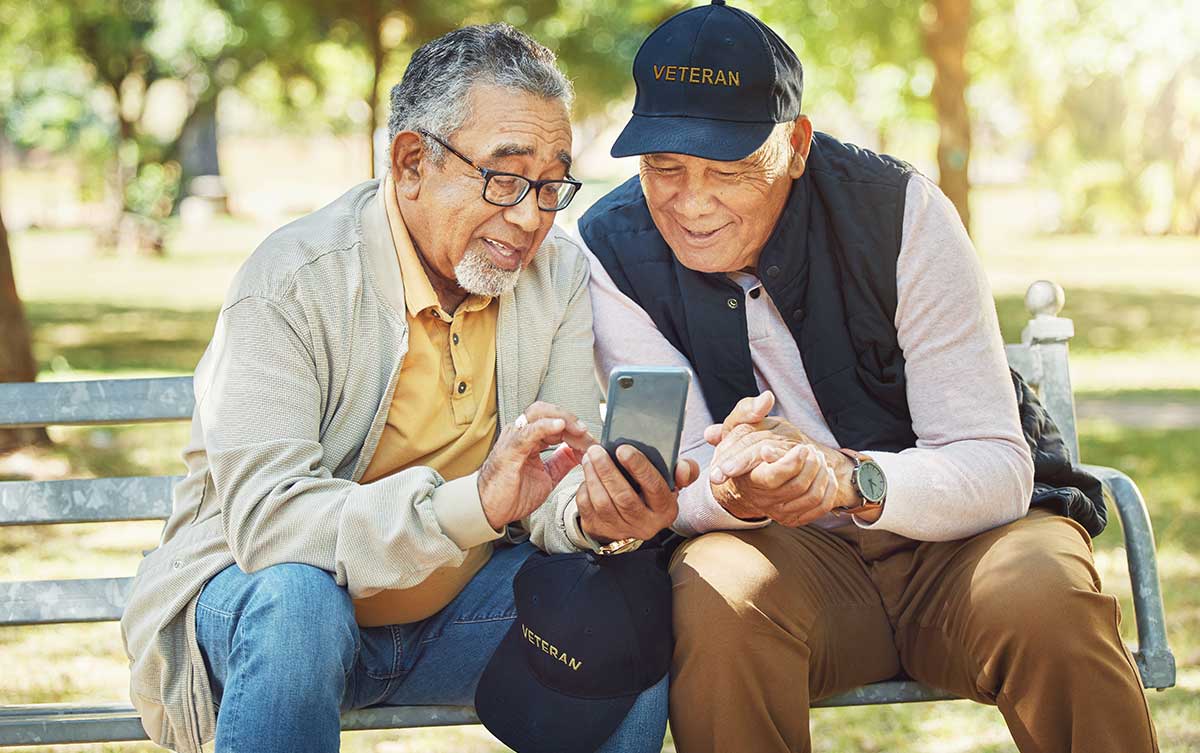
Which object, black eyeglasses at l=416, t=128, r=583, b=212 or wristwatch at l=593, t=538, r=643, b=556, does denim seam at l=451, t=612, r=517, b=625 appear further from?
black eyeglasses at l=416, t=128, r=583, b=212

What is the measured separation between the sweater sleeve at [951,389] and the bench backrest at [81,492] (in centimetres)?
160

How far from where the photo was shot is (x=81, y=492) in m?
3.29

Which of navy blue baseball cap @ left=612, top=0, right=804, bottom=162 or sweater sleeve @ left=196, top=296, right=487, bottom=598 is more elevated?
navy blue baseball cap @ left=612, top=0, right=804, bottom=162

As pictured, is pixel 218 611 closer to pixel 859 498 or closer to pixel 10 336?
pixel 859 498

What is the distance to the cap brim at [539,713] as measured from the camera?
2.71 meters

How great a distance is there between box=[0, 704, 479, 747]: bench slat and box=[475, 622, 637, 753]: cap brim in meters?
0.12

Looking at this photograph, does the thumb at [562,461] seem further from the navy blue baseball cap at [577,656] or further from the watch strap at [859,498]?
the watch strap at [859,498]

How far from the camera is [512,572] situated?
121 inches

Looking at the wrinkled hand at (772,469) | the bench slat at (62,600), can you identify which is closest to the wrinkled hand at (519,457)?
the wrinkled hand at (772,469)

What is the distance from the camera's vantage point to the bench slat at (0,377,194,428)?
330cm

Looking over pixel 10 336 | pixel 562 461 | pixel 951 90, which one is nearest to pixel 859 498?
pixel 562 461

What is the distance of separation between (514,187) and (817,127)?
13.7 m

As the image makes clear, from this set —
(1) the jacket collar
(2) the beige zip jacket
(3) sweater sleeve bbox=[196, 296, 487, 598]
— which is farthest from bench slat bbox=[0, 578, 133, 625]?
(1) the jacket collar

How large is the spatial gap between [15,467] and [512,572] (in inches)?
238
